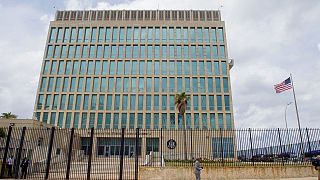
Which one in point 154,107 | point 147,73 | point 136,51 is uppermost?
point 136,51

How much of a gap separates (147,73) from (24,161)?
4094 centimetres

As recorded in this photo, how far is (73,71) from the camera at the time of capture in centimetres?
5828

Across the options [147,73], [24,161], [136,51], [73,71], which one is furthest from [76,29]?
[24,161]

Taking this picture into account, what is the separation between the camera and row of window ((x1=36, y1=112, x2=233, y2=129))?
2108 inches

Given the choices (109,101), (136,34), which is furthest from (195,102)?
(136,34)

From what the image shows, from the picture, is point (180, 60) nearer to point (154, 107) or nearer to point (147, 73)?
point (147, 73)

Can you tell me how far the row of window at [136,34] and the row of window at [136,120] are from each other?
699 inches

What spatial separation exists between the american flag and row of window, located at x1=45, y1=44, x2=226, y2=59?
3087cm

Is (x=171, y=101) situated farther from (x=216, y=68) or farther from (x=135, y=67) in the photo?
(x=216, y=68)

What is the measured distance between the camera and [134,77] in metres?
57.7

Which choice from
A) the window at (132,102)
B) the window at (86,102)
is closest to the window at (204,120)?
the window at (132,102)

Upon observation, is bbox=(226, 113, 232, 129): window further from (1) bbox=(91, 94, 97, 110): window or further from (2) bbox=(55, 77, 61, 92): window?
(2) bbox=(55, 77, 61, 92): window

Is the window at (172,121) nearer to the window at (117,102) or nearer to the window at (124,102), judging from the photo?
the window at (124,102)

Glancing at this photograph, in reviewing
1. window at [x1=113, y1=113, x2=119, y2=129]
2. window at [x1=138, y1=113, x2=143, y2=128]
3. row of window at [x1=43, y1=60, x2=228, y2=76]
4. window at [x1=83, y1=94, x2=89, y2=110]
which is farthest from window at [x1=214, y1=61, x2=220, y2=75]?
window at [x1=83, y1=94, x2=89, y2=110]
